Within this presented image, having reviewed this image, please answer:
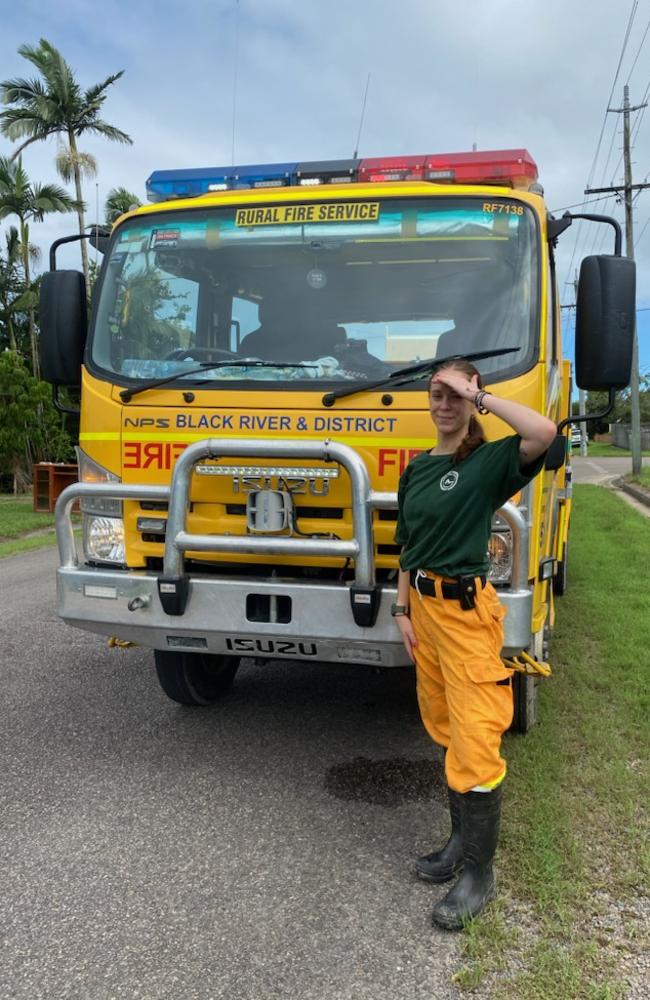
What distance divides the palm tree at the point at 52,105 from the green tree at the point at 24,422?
5.94m

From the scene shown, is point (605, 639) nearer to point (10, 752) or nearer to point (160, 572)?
point (160, 572)

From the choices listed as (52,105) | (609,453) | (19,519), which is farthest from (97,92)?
(609,453)

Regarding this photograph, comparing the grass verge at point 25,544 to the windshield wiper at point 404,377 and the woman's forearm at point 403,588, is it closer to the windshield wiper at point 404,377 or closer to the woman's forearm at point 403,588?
the windshield wiper at point 404,377

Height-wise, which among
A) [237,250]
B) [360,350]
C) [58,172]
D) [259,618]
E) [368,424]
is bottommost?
[259,618]

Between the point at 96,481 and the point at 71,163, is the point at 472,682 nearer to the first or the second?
the point at 96,481

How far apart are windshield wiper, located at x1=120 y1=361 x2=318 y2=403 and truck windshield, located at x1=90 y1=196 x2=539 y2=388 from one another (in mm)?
13

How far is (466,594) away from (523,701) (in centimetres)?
153

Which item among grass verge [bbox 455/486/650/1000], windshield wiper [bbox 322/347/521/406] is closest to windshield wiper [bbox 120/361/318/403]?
windshield wiper [bbox 322/347/521/406]

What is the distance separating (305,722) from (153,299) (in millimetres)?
2361

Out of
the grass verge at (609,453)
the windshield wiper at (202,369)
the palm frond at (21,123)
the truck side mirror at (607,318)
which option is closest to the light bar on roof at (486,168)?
the truck side mirror at (607,318)

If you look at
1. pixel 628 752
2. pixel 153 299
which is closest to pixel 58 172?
pixel 153 299

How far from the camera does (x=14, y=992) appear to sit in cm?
237

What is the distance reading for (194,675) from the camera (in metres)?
4.64

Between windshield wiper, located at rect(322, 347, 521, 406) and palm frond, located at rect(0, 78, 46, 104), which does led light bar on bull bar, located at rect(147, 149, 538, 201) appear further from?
palm frond, located at rect(0, 78, 46, 104)
